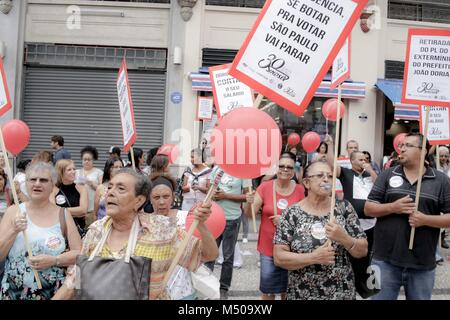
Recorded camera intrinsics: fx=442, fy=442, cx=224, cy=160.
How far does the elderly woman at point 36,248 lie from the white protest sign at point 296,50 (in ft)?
5.08

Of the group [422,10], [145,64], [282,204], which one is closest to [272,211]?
[282,204]

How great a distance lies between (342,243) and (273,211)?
161 cm

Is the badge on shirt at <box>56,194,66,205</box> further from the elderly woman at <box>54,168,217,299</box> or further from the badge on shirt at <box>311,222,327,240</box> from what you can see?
the badge on shirt at <box>311,222,327,240</box>

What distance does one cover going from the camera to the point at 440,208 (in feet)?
11.9

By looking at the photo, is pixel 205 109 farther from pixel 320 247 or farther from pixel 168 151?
pixel 320 247

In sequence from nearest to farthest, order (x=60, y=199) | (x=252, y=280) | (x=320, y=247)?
1. (x=320, y=247)
2. (x=60, y=199)
3. (x=252, y=280)

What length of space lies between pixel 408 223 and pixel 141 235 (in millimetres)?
2341

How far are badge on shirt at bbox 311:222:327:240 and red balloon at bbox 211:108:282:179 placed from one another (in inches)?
25.6

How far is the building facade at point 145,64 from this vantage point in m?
12.5

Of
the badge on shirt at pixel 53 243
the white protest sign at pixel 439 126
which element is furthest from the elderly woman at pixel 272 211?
the white protest sign at pixel 439 126

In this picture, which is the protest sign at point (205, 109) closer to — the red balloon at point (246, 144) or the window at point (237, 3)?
the window at point (237, 3)

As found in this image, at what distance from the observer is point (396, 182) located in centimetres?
373

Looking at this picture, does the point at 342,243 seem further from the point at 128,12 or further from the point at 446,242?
the point at 128,12
